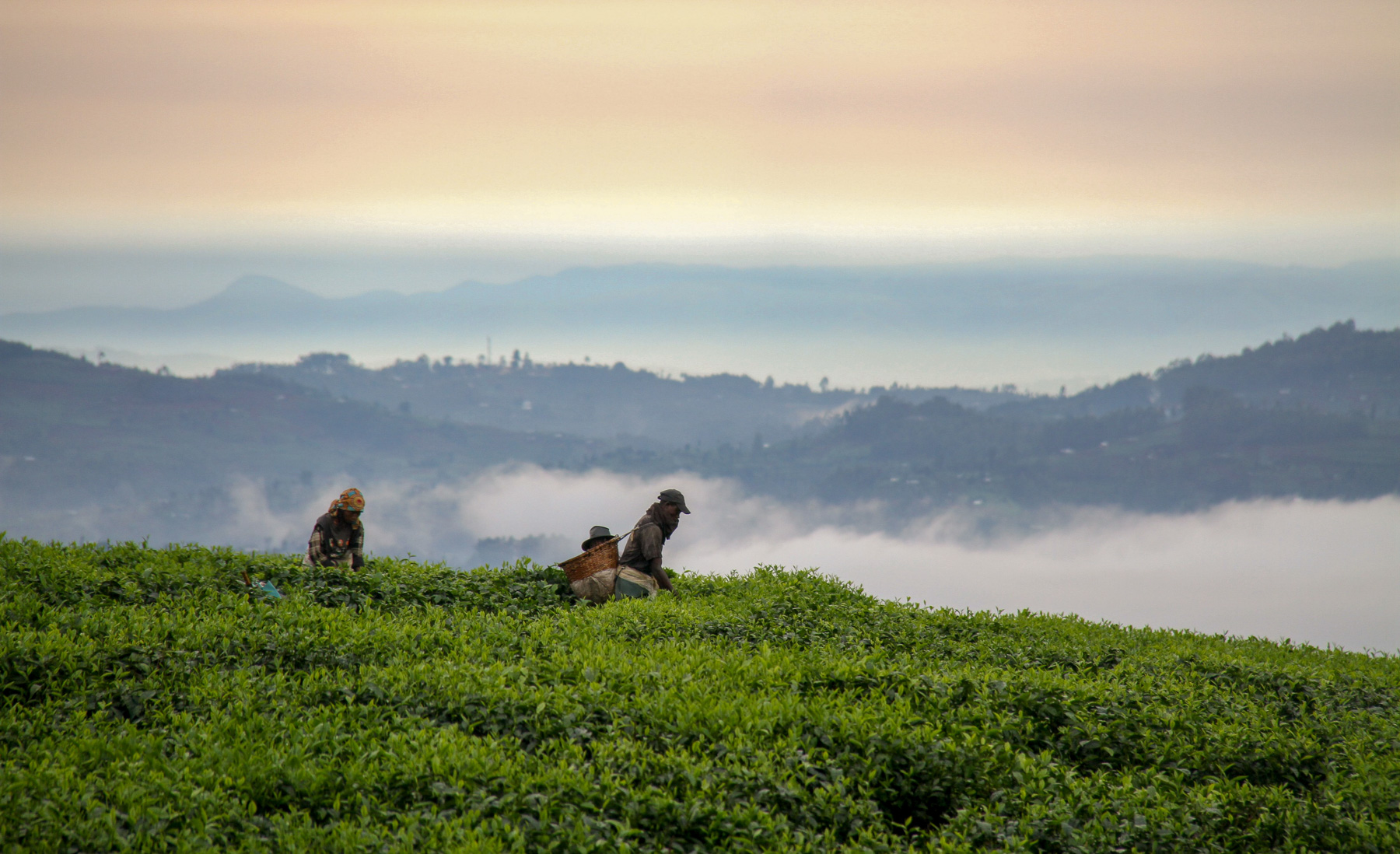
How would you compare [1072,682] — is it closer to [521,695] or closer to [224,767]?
[521,695]

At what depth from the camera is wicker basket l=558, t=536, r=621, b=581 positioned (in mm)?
15930

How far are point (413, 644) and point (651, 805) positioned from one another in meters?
4.43

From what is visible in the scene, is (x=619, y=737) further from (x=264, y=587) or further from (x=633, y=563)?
(x=633, y=563)

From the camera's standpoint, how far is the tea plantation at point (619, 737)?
7.89 m

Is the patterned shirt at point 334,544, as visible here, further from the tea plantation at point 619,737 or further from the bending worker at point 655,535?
the bending worker at point 655,535

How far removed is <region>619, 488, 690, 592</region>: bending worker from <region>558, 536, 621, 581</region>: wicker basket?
1.38 ft

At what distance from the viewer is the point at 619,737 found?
9266 millimetres

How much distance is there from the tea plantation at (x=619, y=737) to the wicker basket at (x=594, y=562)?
2.36 meters

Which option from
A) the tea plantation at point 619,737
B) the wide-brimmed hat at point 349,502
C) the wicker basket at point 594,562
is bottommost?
the tea plantation at point 619,737

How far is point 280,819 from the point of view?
7.61 meters

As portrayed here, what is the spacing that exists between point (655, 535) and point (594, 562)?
101 cm

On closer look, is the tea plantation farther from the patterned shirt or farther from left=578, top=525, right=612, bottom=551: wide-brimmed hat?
left=578, top=525, right=612, bottom=551: wide-brimmed hat

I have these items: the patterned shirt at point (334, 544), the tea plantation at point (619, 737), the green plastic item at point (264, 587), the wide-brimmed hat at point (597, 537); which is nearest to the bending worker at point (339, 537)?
the patterned shirt at point (334, 544)

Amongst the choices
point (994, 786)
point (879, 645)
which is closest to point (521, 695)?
point (994, 786)
